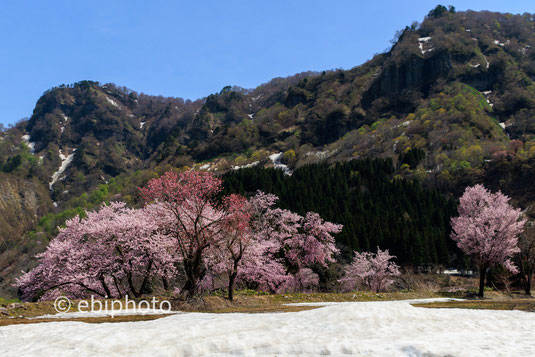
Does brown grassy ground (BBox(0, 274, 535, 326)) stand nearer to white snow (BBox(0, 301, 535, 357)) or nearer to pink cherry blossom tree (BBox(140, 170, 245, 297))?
pink cherry blossom tree (BBox(140, 170, 245, 297))

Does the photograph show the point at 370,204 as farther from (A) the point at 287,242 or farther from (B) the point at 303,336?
(B) the point at 303,336

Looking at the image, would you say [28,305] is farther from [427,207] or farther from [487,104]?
[487,104]

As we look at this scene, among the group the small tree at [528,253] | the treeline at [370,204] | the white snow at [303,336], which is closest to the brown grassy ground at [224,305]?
the white snow at [303,336]

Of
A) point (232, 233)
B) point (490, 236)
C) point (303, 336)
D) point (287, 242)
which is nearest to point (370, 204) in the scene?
point (490, 236)

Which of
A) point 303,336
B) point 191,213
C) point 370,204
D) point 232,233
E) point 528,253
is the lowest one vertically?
point 528,253

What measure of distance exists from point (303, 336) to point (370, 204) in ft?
282

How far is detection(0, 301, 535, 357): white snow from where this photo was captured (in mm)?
7500

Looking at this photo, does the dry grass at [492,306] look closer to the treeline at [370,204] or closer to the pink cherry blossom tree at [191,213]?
the pink cherry blossom tree at [191,213]

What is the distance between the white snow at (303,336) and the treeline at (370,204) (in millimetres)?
50208

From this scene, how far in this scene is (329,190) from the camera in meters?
104

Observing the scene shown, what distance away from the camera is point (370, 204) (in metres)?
90.7

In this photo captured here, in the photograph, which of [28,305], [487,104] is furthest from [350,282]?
[487,104]

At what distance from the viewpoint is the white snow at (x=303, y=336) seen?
7.50 meters

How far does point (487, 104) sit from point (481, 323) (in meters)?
212
